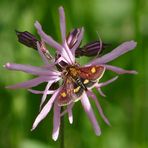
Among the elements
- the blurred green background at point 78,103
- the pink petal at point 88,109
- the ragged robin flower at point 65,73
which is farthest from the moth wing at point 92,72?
the blurred green background at point 78,103

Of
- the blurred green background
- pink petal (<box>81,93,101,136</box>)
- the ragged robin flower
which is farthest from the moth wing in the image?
the blurred green background

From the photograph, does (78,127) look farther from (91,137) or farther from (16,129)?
(16,129)

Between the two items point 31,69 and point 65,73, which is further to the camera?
point 65,73

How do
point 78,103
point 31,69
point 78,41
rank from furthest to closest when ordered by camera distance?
point 78,103 < point 78,41 < point 31,69

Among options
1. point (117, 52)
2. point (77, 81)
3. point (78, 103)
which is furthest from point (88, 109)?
point (78, 103)

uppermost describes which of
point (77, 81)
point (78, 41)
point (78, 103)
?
point (78, 41)

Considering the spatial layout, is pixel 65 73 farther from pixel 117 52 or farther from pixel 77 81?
pixel 117 52
